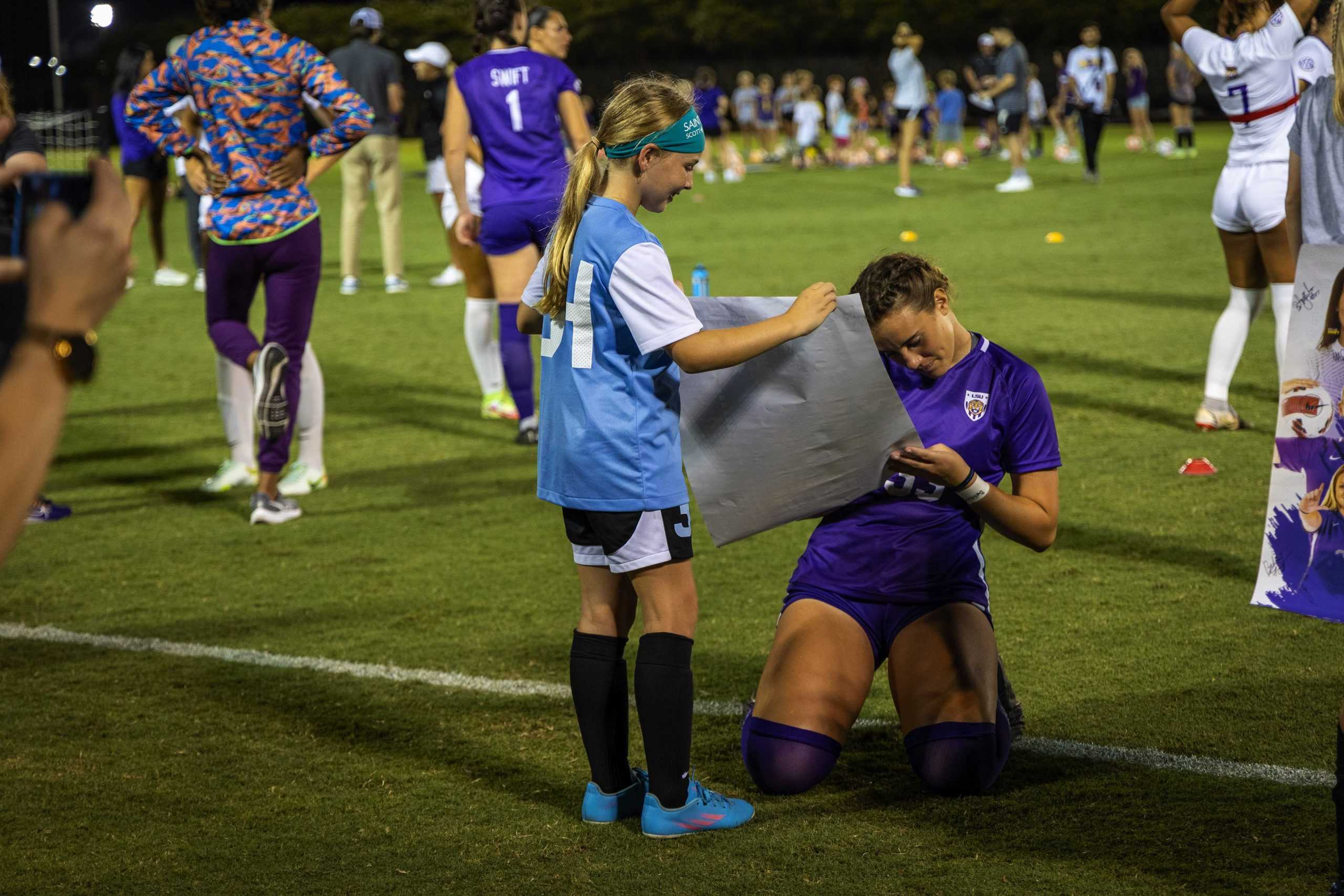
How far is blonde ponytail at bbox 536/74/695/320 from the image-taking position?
3430 mm

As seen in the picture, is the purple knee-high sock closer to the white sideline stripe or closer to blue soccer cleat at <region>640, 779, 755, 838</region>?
the white sideline stripe

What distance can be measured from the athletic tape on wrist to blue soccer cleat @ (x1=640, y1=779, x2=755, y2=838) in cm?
95

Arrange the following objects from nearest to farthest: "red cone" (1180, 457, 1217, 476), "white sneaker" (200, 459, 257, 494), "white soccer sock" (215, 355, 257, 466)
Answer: "red cone" (1180, 457, 1217, 476) → "white soccer sock" (215, 355, 257, 466) → "white sneaker" (200, 459, 257, 494)

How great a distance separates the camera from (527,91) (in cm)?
791

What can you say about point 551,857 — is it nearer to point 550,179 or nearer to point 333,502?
point 333,502

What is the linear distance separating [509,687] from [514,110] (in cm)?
406

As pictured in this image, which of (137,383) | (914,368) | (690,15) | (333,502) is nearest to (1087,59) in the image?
(137,383)

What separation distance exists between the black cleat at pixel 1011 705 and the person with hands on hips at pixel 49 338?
9.25 ft

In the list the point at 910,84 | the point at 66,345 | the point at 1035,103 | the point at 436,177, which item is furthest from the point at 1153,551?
the point at 1035,103

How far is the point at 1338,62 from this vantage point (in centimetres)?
430


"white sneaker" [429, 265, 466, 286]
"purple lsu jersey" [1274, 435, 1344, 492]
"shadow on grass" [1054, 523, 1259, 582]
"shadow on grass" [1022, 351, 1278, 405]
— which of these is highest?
"purple lsu jersey" [1274, 435, 1344, 492]

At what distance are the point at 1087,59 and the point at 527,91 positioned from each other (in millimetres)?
19117

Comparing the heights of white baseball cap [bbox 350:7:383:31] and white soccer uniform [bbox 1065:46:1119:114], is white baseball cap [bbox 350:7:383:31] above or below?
above

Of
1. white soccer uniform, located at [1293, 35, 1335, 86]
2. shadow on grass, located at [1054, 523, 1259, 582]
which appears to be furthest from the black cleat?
white soccer uniform, located at [1293, 35, 1335, 86]
